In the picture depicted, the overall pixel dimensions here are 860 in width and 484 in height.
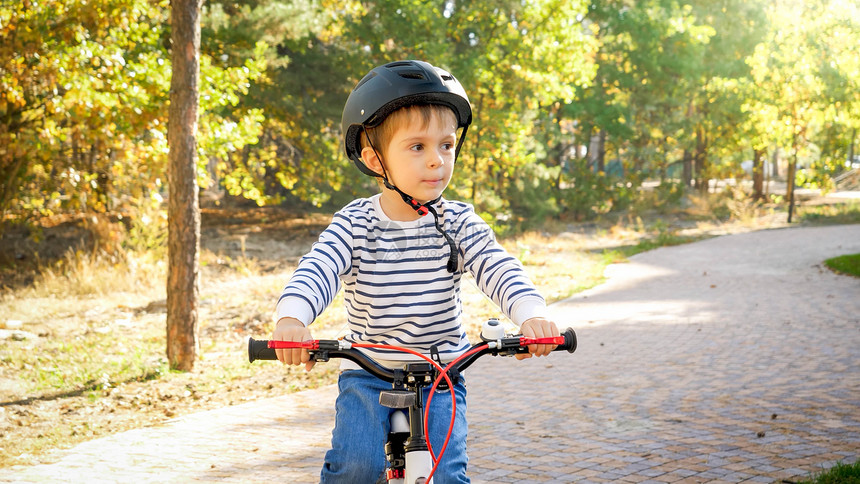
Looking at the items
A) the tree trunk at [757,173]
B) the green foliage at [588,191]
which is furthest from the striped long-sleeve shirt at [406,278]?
the tree trunk at [757,173]

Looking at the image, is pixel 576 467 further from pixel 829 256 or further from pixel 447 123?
pixel 829 256

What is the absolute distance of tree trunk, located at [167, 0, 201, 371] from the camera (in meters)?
8.27

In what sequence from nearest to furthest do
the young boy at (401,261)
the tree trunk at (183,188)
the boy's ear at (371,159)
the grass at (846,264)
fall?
the young boy at (401,261) → the boy's ear at (371,159) → the tree trunk at (183,188) → the grass at (846,264)

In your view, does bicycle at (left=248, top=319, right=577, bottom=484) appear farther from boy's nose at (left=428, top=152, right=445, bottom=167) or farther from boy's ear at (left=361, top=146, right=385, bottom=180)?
boy's ear at (left=361, top=146, right=385, bottom=180)

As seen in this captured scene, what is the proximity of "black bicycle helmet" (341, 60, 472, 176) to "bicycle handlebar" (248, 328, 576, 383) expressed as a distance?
0.89m

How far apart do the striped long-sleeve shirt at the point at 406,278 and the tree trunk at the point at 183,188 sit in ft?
18.7

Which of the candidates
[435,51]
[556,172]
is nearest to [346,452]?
[435,51]

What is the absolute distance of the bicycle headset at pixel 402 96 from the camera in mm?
2848

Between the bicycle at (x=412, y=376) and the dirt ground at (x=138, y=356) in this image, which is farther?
the dirt ground at (x=138, y=356)

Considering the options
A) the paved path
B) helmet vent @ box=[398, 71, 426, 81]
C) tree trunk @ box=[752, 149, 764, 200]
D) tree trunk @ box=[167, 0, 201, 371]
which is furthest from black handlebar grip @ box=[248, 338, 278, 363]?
tree trunk @ box=[752, 149, 764, 200]

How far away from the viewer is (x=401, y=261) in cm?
297

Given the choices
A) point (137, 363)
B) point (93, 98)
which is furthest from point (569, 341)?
point (93, 98)

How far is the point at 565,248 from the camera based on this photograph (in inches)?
790

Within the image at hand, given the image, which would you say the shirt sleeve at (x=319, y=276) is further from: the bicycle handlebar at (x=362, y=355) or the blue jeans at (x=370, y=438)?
the blue jeans at (x=370, y=438)
